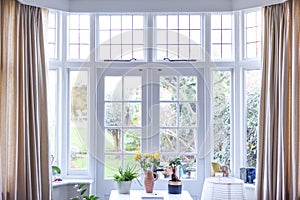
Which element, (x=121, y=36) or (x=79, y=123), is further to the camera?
(x=121, y=36)

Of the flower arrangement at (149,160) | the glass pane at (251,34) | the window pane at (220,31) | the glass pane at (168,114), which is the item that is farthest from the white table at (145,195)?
the glass pane at (251,34)

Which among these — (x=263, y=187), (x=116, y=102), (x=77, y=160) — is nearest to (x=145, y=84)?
(x=116, y=102)

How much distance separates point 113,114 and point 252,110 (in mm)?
1505

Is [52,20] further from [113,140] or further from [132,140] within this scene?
[132,140]

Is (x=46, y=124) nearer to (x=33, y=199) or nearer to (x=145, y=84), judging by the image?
(x=33, y=199)

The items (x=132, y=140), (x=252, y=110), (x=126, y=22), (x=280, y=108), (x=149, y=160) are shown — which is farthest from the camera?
(x=126, y=22)

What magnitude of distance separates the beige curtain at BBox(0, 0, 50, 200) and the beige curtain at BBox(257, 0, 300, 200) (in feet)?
6.95

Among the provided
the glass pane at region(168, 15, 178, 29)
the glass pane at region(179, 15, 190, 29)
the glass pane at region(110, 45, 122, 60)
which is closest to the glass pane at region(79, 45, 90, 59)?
the glass pane at region(110, 45, 122, 60)

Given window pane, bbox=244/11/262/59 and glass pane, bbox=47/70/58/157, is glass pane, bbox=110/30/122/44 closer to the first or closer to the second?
glass pane, bbox=47/70/58/157

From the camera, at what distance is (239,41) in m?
4.32

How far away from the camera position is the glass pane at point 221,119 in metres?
4.33

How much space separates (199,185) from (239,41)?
5.34 feet

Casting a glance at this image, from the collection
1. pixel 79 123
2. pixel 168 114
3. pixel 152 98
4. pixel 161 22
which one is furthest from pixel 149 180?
pixel 161 22

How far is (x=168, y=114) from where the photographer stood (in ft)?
14.2
